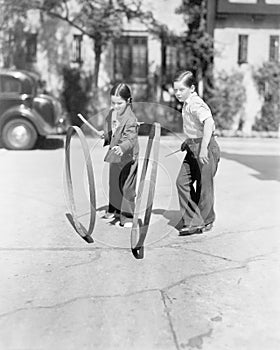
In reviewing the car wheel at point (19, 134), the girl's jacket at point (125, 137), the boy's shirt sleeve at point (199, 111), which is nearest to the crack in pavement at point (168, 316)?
the girl's jacket at point (125, 137)

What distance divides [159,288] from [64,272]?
72 cm

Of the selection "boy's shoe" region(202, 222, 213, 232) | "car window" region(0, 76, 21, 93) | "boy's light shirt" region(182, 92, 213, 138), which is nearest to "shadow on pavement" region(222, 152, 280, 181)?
"boy's shoe" region(202, 222, 213, 232)

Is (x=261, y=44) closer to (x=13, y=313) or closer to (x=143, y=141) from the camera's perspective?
(x=143, y=141)

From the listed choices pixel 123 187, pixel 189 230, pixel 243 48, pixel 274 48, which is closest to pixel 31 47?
pixel 243 48

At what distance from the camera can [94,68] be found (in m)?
17.0

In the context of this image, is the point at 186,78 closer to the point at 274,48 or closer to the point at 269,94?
the point at 269,94

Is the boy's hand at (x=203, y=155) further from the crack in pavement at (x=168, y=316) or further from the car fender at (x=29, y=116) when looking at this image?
the car fender at (x=29, y=116)

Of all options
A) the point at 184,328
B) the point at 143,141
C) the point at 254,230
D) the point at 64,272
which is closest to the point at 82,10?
the point at 143,141

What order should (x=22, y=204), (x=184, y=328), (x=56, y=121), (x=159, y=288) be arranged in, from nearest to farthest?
1. (x=184, y=328)
2. (x=159, y=288)
3. (x=22, y=204)
4. (x=56, y=121)

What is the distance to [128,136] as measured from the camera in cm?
500

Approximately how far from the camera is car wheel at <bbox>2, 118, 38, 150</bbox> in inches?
466

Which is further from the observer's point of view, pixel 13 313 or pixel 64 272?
pixel 64 272

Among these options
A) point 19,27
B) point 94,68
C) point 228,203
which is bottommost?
point 228,203

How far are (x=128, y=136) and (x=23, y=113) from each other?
23.5 feet
